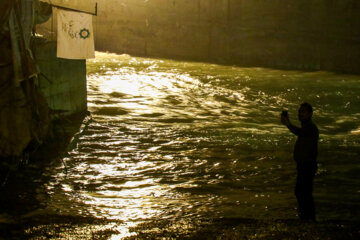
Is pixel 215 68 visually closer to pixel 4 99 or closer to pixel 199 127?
pixel 199 127

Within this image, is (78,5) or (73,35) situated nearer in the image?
(73,35)

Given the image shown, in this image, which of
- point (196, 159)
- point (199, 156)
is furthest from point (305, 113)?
point (199, 156)

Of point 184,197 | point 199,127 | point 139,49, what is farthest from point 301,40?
point 184,197

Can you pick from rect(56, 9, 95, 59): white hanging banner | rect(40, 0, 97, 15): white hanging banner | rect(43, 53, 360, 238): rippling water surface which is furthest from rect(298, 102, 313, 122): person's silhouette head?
rect(56, 9, 95, 59): white hanging banner

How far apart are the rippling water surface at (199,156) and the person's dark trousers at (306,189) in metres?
0.39

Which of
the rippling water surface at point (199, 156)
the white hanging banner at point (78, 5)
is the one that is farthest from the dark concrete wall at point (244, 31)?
the white hanging banner at point (78, 5)

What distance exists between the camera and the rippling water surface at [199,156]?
7500 millimetres

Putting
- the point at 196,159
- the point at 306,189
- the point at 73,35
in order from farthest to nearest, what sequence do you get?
the point at 73,35 < the point at 196,159 < the point at 306,189

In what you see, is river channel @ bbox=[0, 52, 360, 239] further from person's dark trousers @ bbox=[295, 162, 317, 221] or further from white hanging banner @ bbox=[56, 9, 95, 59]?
white hanging banner @ bbox=[56, 9, 95, 59]

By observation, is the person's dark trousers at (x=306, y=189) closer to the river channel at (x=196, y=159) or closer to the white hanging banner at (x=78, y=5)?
the river channel at (x=196, y=159)

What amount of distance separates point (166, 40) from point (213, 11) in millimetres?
4348

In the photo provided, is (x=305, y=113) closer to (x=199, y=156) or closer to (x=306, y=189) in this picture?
(x=306, y=189)

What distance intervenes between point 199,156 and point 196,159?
0.24 meters

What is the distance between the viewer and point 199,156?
34.6ft
